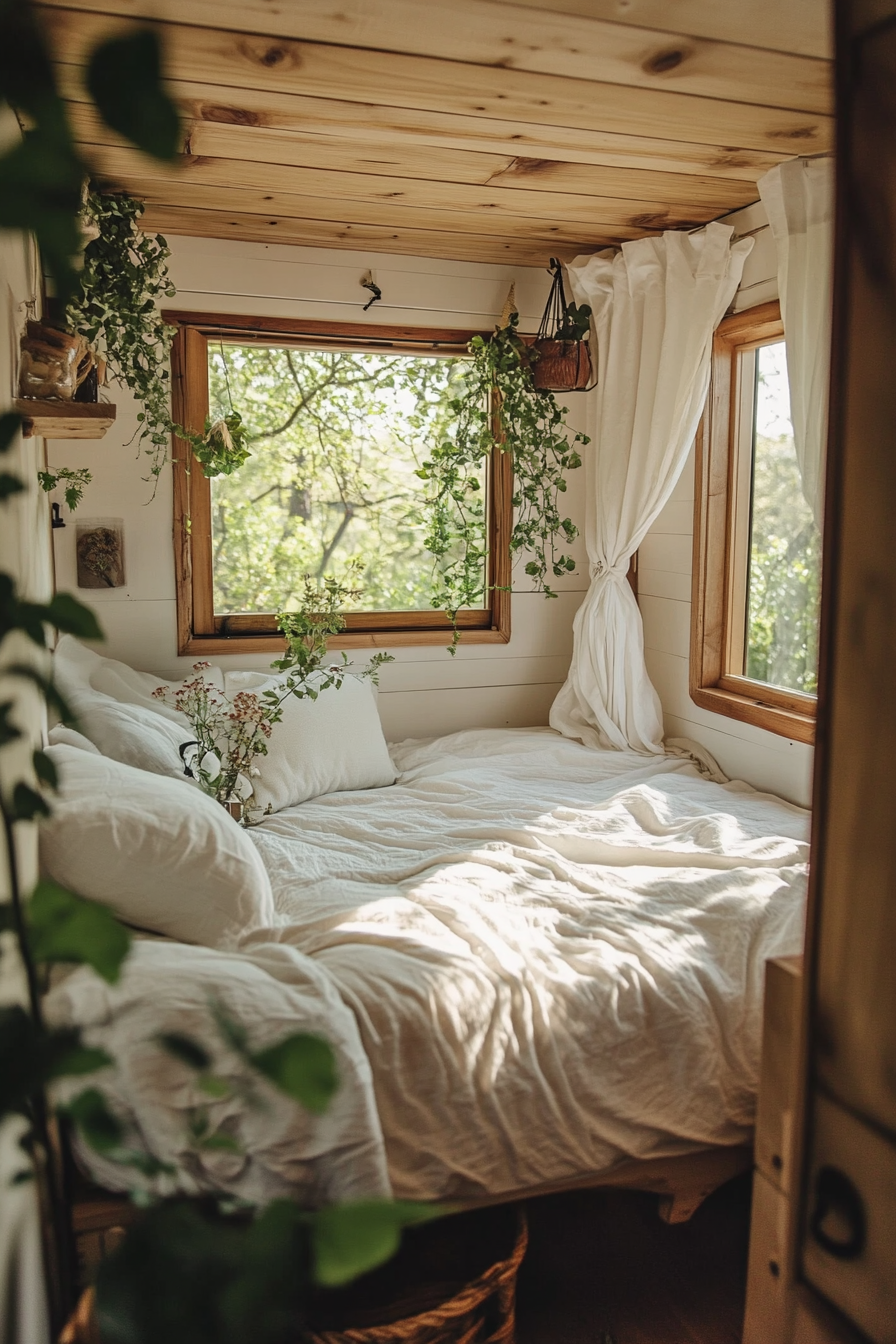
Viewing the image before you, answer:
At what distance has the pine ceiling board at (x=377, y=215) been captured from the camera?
2.97 metres

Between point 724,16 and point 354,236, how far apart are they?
1771 mm

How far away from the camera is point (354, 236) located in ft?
11.2

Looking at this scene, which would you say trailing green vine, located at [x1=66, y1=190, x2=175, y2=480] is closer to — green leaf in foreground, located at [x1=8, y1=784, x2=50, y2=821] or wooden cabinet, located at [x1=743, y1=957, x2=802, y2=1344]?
green leaf in foreground, located at [x1=8, y1=784, x2=50, y2=821]

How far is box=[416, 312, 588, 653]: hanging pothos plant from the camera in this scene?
3.61 m

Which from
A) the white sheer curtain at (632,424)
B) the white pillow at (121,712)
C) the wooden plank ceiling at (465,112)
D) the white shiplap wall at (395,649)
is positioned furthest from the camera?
the white shiplap wall at (395,649)

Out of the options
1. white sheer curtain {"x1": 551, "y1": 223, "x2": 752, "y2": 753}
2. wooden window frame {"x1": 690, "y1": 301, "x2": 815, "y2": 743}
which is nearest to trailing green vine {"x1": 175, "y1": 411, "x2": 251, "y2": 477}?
white sheer curtain {"x1": 551, "y1": 223, "x2": 752, "y2": 753}

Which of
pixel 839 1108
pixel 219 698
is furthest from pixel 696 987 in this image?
pixel 219 698

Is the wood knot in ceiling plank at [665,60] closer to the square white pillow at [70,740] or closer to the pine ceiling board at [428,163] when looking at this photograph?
the pine ceiling board at [428,163]

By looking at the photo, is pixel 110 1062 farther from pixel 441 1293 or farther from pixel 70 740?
pixel 70 740

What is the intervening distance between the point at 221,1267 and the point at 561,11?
6.66 ft

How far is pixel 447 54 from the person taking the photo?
202 centimetres

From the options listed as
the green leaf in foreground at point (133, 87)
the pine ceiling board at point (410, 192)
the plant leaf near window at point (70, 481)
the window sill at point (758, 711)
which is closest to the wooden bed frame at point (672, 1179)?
the window sill at point (758, 711)

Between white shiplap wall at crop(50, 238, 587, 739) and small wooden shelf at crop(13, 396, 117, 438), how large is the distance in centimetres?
140

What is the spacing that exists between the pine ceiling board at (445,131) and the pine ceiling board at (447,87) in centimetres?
5
